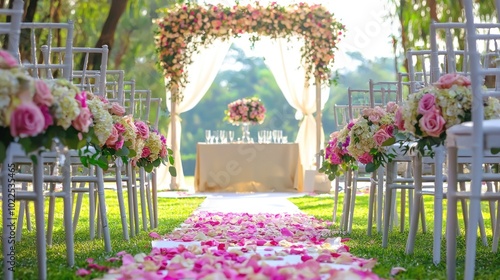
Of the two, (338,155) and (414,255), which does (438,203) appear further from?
(338,155)

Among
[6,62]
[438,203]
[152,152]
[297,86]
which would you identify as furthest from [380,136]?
[297,86]

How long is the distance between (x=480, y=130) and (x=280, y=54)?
1091 cm

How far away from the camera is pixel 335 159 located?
20.2 feet

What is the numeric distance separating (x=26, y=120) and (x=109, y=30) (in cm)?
973

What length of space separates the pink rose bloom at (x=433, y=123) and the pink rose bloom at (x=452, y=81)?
0.40 ft

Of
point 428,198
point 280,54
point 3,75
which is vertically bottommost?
point 428,198

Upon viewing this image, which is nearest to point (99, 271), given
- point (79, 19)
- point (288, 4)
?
point (288, 4)

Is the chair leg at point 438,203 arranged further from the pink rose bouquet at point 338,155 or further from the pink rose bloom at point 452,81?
the pink rose bouquet at point 338,155

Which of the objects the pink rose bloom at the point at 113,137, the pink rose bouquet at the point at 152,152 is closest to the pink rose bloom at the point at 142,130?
the pink rose bouquet at the point at 152,152

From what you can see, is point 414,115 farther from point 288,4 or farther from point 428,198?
point 288,4

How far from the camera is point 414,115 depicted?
383 centimetres

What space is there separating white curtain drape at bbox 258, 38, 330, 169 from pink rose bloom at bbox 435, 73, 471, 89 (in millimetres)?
9520

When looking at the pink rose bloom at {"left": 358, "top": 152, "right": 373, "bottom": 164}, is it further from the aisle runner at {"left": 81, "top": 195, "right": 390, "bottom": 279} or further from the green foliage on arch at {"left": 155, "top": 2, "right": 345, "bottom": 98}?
the green foliage on arch at {"left": 155, "top": 2, "right": 345, "bottom": 98}

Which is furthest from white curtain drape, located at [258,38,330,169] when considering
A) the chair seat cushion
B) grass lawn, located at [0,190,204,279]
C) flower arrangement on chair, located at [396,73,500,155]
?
the chair seat cushion
